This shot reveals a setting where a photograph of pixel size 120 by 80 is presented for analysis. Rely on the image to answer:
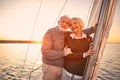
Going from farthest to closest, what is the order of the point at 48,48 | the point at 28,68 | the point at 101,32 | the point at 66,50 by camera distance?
the point at 28,68, the point at 48,48, the point at 66,50, the point at 101,32

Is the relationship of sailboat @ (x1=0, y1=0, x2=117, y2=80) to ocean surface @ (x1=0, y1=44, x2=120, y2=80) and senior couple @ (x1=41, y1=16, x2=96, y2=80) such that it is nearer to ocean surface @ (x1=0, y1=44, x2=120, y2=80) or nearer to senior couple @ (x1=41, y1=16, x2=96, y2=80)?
senior couple @ (x1=41, y1=16, x2=96, y2=80)

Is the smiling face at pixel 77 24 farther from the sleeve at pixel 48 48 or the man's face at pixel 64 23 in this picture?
the sleeve at pixel 48 48

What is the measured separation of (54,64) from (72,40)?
0.72 metres

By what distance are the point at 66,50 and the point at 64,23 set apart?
58 centimetres

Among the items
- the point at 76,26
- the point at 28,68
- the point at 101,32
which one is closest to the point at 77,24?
the point at 76,26

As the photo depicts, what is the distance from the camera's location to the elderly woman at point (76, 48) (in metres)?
3.57

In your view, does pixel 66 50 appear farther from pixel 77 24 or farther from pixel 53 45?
pixel 53 45

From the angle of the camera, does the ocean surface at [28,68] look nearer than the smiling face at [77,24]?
No

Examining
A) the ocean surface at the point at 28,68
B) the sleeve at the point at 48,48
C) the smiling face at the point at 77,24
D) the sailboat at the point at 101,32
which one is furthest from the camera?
the ocean surface at the point at 28,68

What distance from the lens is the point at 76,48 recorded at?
3.59 metres

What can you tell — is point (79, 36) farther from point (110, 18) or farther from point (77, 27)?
point (110, 18)

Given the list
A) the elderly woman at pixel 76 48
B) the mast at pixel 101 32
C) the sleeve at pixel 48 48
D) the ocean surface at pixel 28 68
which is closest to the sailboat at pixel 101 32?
the mast at pixel 101 32

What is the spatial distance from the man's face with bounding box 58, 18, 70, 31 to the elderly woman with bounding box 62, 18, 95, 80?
259mm

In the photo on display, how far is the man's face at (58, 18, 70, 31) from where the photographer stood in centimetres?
389
